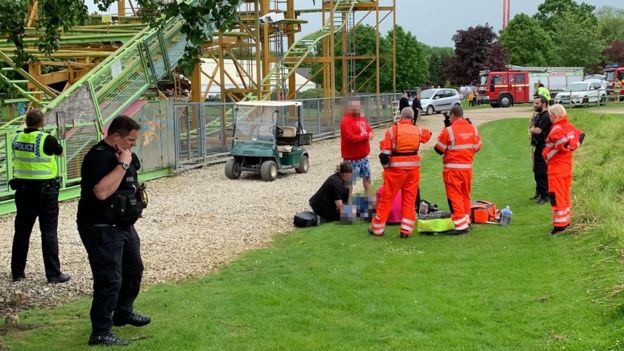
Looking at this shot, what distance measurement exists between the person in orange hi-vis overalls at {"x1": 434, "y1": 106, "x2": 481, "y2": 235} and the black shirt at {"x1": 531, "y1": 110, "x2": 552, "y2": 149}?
206cm

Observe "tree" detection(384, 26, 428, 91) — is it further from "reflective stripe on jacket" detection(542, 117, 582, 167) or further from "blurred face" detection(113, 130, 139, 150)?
"blurred face" detection(113, 130, 139, 150)

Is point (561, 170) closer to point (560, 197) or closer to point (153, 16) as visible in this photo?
point (560, 197)

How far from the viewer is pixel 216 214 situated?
43.2 ft

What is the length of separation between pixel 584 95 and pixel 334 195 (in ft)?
125

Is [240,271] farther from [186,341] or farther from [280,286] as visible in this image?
[186,341]

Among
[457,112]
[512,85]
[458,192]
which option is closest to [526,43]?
[512,85]

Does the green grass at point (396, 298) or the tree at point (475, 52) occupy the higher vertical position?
the tree at point (475, 52)

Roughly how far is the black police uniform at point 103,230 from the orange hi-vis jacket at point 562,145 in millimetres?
6148

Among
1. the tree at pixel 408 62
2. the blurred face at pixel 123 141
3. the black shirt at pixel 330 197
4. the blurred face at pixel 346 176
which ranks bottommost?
the black shirt at pixel 330 197

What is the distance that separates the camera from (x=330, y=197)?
11.7 m

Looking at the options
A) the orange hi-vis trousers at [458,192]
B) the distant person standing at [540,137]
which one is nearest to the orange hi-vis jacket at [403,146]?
the orange hi-vis trousers at [458,192]

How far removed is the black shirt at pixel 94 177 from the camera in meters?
5.48

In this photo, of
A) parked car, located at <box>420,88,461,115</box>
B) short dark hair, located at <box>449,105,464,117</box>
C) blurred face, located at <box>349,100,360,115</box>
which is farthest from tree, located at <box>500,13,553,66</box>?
short dark hair, located at <box>449,105,464,117</box>

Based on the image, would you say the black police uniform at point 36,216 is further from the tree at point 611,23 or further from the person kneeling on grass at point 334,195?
the tree at point 611,23
